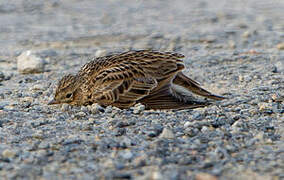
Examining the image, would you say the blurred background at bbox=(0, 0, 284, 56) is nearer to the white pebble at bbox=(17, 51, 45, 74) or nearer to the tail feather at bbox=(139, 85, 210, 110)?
the white pebble at bbox=(17, 51, 45, 74)

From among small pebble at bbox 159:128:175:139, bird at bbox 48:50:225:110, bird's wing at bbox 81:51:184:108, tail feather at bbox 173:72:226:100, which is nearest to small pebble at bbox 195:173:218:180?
small pebble at bbox 159:128:175:139

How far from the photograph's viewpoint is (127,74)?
787cm

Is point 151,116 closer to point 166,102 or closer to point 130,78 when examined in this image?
point 166,102

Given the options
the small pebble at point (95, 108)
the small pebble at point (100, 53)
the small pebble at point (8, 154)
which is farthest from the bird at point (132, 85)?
the small pebble at point (100, 53)

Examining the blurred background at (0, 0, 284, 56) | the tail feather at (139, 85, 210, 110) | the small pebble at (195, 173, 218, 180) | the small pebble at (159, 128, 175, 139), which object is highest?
the small pebble at (195, 173, 218, 180)

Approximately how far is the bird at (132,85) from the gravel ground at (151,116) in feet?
0.80

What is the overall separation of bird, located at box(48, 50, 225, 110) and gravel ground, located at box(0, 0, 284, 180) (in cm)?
24

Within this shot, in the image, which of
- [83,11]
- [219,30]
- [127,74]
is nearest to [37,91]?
[127,74]

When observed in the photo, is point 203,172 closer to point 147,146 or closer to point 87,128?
point 147,146

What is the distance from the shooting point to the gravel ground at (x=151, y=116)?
211 inches

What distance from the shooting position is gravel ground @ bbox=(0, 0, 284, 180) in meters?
5.35

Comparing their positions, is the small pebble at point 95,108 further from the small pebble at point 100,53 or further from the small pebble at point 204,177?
the small pebble at point 100,53

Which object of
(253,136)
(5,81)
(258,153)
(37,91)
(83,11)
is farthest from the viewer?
(83,11)

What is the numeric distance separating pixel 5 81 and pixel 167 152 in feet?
16.8
